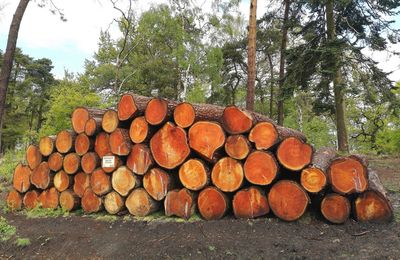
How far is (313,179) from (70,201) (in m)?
3.62

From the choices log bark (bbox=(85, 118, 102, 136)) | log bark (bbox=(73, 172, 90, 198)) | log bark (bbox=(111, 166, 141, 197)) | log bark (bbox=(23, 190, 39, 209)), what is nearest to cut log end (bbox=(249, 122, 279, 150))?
log bark (bbox=(111, 166, 141, 197))

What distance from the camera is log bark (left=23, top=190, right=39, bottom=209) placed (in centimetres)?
575

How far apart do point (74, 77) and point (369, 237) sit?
28880mm

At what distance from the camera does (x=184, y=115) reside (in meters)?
4.52

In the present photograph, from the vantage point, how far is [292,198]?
394 centimetres

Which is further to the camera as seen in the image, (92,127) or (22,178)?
(22,178)

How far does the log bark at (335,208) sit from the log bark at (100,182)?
2.94 meters

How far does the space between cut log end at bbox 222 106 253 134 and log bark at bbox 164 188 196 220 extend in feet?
3.25

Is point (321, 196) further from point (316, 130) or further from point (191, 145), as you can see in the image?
point (316, 130)

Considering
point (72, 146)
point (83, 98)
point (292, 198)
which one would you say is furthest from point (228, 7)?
point (292, 198)

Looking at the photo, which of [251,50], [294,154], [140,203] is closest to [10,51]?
[140,203]

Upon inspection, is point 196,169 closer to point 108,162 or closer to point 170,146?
point 170,146

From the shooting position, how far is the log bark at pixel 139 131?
4754 millimetres

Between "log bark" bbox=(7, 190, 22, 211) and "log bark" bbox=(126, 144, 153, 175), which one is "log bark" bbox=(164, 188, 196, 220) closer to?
"log bark" bbox=(126, 144, 153, 175)
